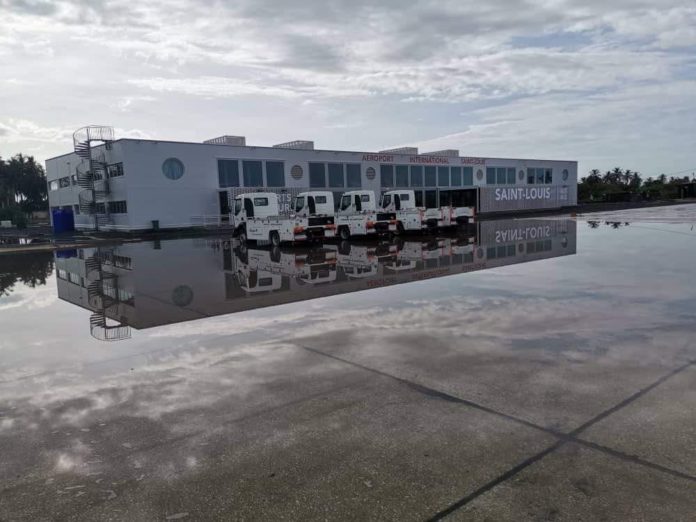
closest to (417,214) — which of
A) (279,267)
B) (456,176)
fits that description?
(279,267)

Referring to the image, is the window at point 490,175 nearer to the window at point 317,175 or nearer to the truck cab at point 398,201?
the window at point 317,175

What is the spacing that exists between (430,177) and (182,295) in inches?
1616

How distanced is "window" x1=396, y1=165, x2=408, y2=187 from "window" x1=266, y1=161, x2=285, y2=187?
466 inches

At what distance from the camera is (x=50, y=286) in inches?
531

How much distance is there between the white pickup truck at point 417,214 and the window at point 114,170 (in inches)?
731

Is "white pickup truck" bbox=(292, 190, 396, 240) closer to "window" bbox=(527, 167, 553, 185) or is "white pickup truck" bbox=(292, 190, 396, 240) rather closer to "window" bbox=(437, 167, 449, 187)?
"window" bbox=(437, 167, 449, 187)

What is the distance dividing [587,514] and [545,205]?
6174cm

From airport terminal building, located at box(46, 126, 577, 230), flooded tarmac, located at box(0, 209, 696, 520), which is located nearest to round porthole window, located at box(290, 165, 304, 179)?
airport terminal building, located at box(46, 126, 577, 230)

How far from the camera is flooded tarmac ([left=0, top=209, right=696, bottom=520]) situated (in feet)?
11.2

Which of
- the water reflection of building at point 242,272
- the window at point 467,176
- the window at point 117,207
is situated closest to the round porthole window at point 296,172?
the window at point 117,207

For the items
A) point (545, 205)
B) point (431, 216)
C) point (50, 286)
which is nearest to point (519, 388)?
point (50, 286)

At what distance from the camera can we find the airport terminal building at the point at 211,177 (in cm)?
3481

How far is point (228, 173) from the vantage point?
37.9 metres

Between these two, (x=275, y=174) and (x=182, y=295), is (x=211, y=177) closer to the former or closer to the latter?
(x=275, y=174)
